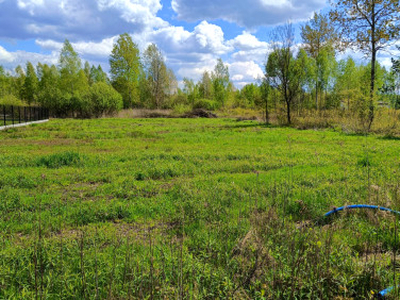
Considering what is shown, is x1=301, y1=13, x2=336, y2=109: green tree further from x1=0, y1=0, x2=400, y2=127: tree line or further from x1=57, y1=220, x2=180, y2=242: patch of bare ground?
x1=57, y1=220, x2=180, y2=242: patch of bare ground

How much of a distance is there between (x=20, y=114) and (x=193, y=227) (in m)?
29.7

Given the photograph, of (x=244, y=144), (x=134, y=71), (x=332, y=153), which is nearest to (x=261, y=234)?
(x=332, y=153)

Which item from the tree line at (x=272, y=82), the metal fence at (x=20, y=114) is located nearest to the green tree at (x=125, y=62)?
the tree line at (x=272, y=82)

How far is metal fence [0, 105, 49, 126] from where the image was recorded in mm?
24688

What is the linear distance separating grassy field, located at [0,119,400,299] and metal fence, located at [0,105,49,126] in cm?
1945

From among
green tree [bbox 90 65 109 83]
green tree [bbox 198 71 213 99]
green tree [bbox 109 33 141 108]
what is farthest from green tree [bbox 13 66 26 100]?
green tree [bbox 198 71 213 99]

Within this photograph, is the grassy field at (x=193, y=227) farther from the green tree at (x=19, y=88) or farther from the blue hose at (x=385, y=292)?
the green tree at (x=19, y=88)

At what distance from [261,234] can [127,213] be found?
2.50 meters

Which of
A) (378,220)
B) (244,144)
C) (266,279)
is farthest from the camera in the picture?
(244,144)

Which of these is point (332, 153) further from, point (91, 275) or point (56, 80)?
point (56, 80)

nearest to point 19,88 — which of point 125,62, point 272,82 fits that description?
point 125,62

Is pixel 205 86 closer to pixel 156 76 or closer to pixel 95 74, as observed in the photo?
pixel 156 76

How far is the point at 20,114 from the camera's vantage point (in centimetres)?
2739

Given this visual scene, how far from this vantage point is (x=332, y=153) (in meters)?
10.4
